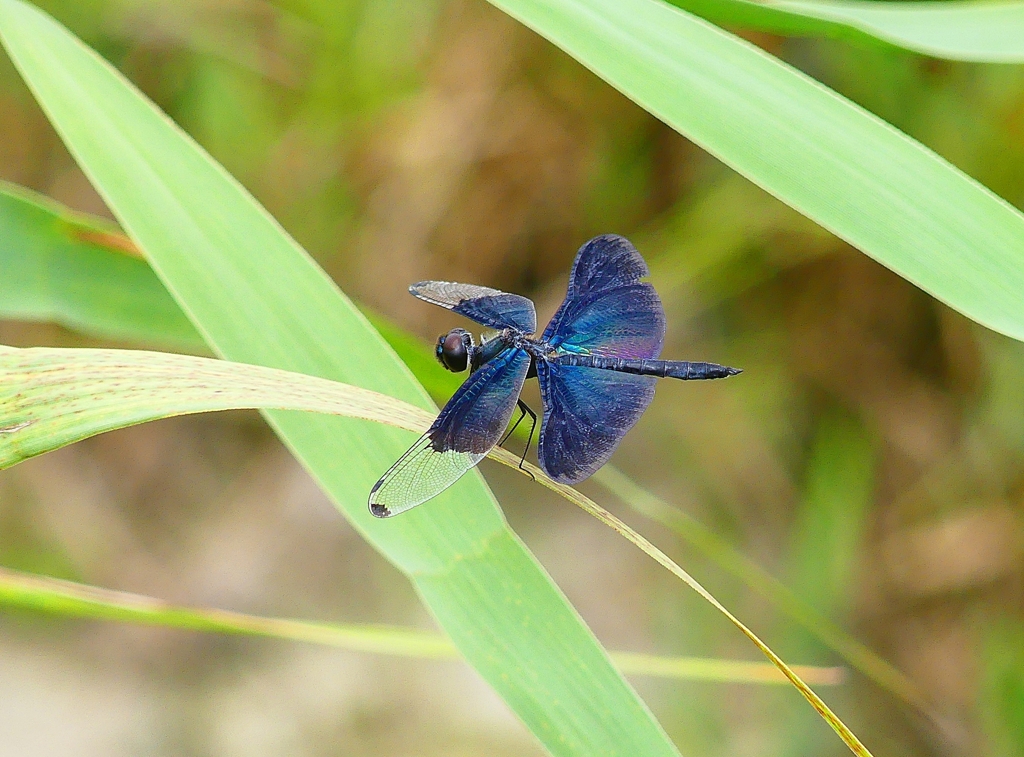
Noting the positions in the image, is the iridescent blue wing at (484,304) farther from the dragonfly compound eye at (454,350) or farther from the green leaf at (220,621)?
the green leaf at (220,621)

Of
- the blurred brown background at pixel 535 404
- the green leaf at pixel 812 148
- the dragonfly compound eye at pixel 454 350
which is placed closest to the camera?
the green leaf at pixel 812 148

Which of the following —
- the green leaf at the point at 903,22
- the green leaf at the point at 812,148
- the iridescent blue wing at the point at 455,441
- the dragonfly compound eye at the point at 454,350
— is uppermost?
the green leaf at the point at 903,22

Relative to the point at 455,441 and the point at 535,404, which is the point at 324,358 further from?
the point at 535,404

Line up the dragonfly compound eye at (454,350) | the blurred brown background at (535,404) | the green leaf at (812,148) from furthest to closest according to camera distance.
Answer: the blurred brown background at (535,404)
the dragonfly compound eye at (454,350)
the green leaf at (812,148)

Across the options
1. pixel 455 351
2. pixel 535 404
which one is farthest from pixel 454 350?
pixel 535 404

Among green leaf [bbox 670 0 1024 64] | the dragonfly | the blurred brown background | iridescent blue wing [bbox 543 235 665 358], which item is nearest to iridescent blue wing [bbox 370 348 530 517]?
the dragonfly

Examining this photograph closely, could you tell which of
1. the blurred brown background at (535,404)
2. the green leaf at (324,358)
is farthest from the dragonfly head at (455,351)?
the blurred brown background at (535,404)

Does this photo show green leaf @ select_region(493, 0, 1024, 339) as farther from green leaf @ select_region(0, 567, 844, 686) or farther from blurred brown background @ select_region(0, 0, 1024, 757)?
blurred brown background @ select_region(0, 0, 1024, 757)
